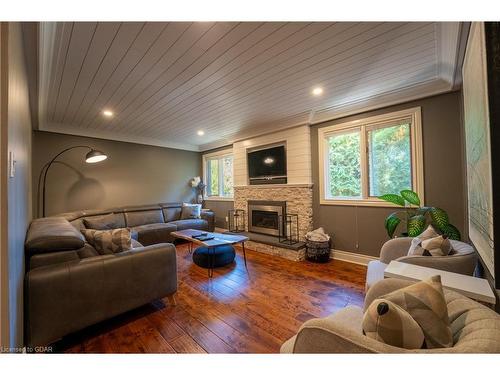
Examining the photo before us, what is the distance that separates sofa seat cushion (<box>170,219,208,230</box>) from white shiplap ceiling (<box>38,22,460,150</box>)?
2183 mm

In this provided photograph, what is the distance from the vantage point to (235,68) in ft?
6.59

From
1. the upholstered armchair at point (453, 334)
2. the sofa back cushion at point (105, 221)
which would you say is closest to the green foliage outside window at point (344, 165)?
the upholstered armchair at point (453, 334)

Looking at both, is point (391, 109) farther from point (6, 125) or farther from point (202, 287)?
point (6, 125)

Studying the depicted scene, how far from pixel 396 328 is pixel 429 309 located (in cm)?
19

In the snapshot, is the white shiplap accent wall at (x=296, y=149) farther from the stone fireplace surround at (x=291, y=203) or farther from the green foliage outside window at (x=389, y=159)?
the green foliage outside window at (x=389, y=159)

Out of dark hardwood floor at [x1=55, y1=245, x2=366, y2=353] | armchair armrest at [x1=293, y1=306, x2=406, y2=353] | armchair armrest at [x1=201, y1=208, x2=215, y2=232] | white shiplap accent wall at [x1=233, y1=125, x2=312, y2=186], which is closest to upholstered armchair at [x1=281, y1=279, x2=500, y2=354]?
armchair armrest at [x1=293, y1=306, x2=406, y2=353]

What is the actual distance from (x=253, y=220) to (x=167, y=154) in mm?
2793

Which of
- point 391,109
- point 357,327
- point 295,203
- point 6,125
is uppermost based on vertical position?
point 391,109

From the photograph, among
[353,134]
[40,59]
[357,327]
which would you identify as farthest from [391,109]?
[40,59]

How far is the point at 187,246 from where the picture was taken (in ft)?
14.3

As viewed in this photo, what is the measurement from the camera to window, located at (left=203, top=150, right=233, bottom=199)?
534 cm

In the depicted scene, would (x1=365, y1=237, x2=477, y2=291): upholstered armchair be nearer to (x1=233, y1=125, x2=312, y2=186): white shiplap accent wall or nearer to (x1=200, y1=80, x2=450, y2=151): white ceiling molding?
(x1=200, y1=80, x2=450, y2=151): white ceiling molding

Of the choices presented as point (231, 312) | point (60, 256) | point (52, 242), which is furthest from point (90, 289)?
point (231, 312)

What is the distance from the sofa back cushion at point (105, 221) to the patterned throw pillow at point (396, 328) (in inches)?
171
